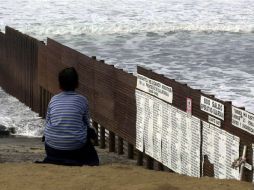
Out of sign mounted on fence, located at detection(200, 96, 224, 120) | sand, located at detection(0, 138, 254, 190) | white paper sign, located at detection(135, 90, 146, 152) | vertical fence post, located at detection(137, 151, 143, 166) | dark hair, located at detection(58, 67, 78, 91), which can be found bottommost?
vertical fence post, located at detection(137, 151, 143, 166)

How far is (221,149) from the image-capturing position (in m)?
9.49

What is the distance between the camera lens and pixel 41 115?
17.8 metres

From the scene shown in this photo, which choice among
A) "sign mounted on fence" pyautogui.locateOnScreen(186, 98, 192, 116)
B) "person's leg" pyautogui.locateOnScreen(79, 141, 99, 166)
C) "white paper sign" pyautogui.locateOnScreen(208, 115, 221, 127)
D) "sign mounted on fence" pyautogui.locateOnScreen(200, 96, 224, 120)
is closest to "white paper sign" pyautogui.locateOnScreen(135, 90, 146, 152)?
"sign mounted on fence" pyautogui.locateOnScreen(186, 98, 192, 116)

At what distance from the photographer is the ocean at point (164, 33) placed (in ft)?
84.8

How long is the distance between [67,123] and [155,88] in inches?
192

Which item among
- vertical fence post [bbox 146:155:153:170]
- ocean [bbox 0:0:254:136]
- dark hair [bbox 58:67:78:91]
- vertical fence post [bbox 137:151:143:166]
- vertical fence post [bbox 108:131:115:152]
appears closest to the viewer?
dark hair [bbox 58:67:78:91]

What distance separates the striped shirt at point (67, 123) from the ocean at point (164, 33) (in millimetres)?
9205

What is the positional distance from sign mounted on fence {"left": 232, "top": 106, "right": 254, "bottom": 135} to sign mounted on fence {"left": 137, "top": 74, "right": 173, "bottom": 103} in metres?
2.01

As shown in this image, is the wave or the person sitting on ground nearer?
the person sitting on ground

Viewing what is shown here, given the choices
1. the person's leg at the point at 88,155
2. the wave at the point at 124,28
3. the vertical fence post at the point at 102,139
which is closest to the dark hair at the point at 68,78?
the person's leg at the point at 88,155

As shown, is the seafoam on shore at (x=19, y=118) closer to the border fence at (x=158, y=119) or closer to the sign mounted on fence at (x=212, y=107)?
the border fence at (x=158, y=119)

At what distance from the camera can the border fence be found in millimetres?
9281

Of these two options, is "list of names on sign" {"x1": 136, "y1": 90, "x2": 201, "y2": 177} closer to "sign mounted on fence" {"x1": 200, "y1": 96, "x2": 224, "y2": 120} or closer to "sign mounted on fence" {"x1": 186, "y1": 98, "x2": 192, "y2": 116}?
"sign mounted on fence" {"x1": 186, "y1": 98, "x2": 192, "y2": 116}

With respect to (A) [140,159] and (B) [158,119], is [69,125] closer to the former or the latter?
(B) [158,119]
